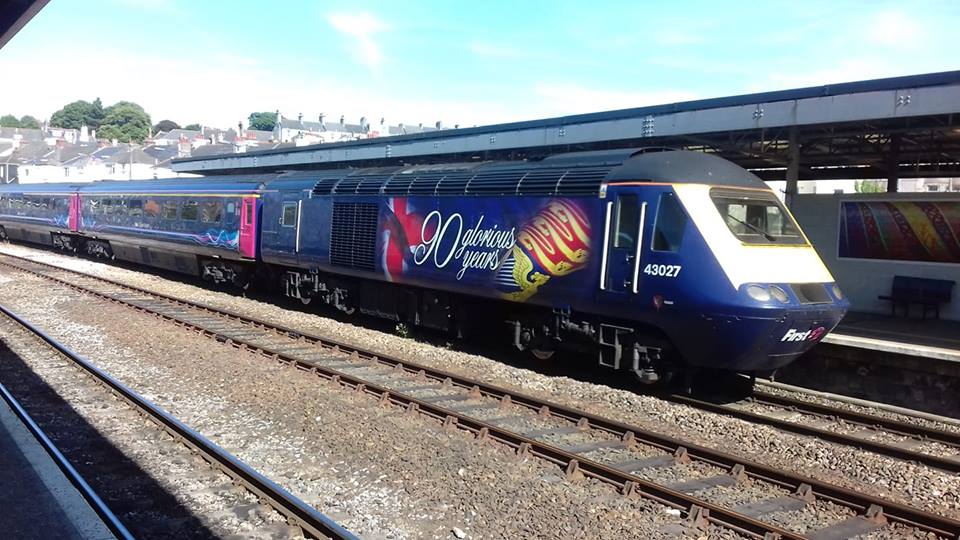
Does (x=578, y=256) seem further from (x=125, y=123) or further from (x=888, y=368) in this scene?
(x=125, y=123)

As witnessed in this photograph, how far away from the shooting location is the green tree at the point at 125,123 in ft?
460

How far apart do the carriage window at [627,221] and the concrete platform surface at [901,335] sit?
153 inches

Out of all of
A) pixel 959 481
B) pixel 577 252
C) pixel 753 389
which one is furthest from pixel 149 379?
pixel 959 481

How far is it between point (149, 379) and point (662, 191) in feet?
24.1

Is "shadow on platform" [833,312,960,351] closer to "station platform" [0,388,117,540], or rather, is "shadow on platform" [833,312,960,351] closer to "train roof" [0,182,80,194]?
"station platform" [0,388,117,540]

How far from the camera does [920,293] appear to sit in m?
13.8

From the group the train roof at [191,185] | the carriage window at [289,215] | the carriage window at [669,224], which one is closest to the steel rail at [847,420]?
the carriage window at [669,224]

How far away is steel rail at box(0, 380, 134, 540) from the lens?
513cm

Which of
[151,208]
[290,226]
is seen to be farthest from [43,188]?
[290,226]

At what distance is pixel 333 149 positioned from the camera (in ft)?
77.8

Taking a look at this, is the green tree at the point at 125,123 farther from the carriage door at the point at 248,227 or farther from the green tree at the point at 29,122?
the carriage door at the point at 248,227

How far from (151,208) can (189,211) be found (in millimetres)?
2923

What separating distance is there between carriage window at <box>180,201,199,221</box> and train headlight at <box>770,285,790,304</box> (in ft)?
53.8

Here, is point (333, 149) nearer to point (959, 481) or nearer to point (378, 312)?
point (378, 312)
